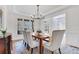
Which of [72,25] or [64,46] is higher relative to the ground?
[72,25]

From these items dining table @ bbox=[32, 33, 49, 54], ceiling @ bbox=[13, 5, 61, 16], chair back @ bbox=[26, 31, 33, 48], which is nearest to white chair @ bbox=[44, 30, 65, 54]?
dining table @ bbox=[32, 33, 49, 54]

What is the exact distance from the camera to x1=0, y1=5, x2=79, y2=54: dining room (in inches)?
74.7

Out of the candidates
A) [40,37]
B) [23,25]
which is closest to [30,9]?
[23,25]

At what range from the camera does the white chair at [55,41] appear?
1.99 metres

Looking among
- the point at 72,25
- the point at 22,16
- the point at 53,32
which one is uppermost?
the point at 22,16

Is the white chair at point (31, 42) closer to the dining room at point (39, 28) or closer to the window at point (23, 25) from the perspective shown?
the dining room at point (39, 28)

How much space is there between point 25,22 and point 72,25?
890 millimetres

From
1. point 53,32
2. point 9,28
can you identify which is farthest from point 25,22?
point 53,32

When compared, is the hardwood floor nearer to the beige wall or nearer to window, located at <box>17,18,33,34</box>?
the beige wall
